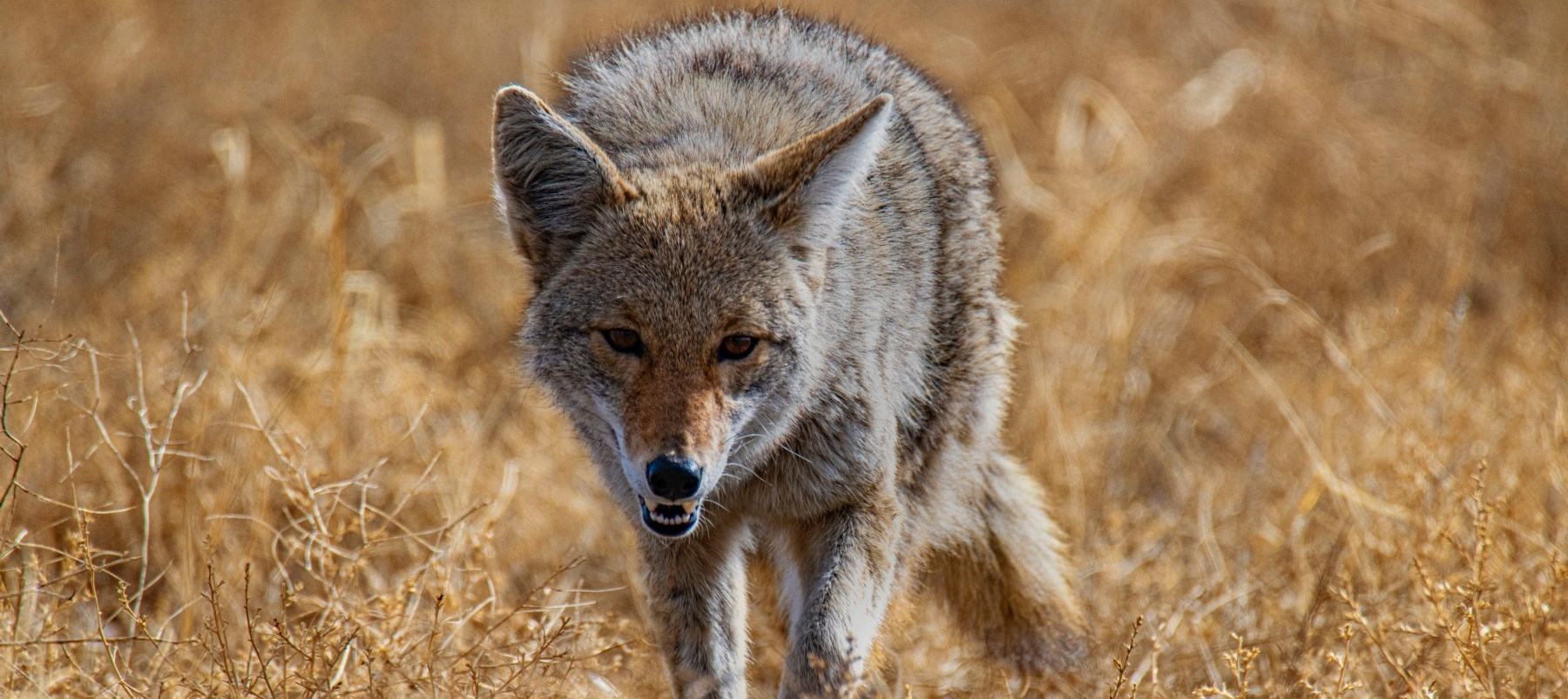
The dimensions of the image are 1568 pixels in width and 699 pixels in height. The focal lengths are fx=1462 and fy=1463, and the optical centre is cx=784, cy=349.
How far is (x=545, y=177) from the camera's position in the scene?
13.5 feet

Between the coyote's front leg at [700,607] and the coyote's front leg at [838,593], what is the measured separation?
188mm

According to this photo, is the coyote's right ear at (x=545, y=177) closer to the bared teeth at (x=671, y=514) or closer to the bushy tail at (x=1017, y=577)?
the bared teeth at (x=671, y=514)

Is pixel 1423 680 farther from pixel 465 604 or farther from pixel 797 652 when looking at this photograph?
pixel 465 604

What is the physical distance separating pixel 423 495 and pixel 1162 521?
3.02 metres

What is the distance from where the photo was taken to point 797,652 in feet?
13.6

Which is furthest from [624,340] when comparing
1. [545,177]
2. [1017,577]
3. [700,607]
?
[1017,577]

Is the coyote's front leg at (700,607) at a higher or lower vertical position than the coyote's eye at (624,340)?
lower

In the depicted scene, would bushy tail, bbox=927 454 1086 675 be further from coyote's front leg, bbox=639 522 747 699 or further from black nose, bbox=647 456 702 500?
black nose, bbox=647 456 702 500

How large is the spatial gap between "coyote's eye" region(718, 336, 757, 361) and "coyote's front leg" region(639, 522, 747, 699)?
0.76 metres

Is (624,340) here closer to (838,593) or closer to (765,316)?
(765,316)

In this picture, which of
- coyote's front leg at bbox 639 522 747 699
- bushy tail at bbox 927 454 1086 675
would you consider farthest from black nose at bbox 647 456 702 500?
bushy tail at bbox 927 454 1086 675

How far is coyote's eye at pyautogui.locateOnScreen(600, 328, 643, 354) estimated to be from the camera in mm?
3807

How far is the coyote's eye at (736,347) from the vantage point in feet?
12.5

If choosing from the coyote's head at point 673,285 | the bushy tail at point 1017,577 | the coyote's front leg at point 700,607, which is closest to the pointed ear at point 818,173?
the coyote's head at point 673,285
